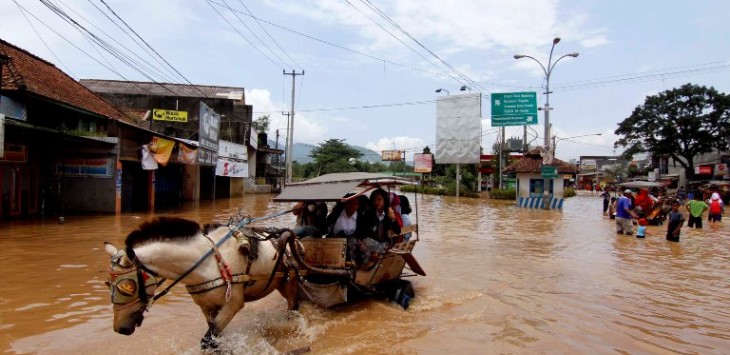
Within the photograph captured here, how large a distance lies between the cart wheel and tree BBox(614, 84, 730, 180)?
41283 millimetres

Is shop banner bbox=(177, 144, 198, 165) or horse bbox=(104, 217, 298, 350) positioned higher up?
shop banner bbox=(177, 144, 198, 165)

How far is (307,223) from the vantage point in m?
6.34

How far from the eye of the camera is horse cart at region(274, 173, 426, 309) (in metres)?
5.27

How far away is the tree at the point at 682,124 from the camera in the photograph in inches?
1496

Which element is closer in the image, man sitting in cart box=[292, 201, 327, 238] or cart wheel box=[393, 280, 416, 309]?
cart wheel box=[393, 280, 416, 309]

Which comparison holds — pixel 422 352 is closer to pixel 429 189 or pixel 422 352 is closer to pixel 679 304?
pixel 679 304

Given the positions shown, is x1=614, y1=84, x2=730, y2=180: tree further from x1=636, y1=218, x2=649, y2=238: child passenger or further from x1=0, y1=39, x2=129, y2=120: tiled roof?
x1=0, y1=39, x2=129, y2=120: tiled roof

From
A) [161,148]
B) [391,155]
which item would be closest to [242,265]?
[161,148]

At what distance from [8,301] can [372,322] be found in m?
4.48

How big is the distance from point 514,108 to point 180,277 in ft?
→ 71.8

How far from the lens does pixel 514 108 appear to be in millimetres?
23406

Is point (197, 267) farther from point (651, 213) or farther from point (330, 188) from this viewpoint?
point (651, 213)

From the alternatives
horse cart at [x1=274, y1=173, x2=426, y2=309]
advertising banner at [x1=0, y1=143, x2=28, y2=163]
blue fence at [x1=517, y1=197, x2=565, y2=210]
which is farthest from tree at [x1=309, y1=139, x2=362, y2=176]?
horse cart at [x1=274, y1=173, x2=426, y2=309]

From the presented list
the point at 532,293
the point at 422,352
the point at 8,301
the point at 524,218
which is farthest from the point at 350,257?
the point at 524,218
